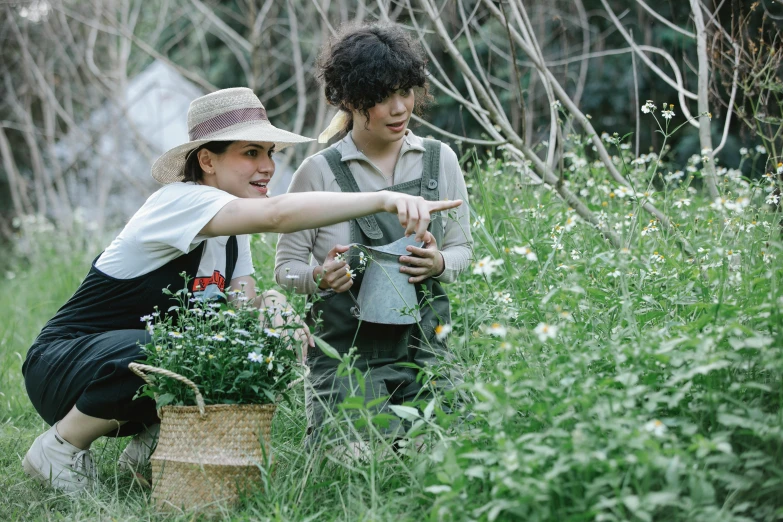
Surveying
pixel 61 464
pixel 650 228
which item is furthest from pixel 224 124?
pixel 650 228

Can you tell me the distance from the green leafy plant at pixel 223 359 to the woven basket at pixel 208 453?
0.15 feet

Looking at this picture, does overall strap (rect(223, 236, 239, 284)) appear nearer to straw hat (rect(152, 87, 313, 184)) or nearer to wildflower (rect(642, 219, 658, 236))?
straw hat (rect(152, 87, 313, 184))

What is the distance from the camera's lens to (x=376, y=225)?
2.59 meters

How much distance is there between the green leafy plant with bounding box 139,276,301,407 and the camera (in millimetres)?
2137

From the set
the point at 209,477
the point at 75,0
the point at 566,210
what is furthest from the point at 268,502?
the point at 75,0

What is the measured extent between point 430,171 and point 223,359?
3.06 ft

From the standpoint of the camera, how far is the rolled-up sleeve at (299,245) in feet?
8.44

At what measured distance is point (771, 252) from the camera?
2303 millimetres

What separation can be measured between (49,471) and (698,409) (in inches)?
70.6

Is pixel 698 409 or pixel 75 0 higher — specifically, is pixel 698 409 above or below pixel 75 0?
below

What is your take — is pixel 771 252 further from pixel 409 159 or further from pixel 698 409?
pixel 409 159

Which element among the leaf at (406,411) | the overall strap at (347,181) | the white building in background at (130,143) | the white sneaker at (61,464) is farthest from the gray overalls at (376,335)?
the white building in background at (130,143)

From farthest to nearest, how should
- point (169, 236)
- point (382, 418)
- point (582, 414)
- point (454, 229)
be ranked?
point (454, 229), point (169, 236), point (382, 418), point (582, 414)

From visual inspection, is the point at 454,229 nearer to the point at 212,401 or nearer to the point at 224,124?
the point at 224,124
